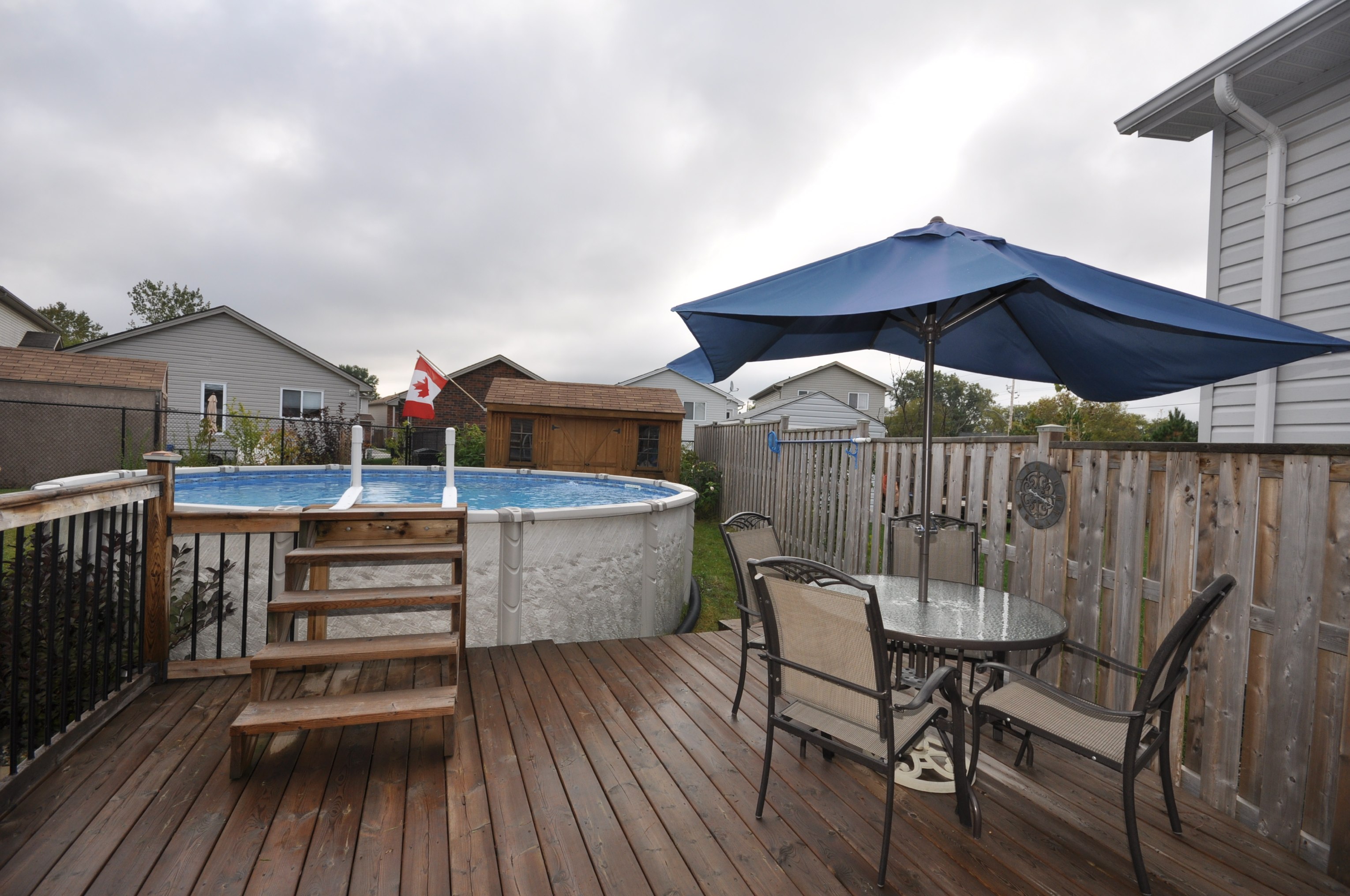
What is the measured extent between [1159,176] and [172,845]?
13.2 meters

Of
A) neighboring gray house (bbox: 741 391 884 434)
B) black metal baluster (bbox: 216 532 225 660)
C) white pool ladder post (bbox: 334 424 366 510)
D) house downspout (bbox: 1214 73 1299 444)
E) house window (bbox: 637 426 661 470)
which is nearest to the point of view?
black metal baluster (bbox: 216 532 225 660)

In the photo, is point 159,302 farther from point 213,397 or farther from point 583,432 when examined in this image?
point 583,432

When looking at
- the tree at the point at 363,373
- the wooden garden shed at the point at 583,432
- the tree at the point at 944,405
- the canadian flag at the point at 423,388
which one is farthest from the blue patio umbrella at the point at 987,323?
the tree at the point at 363,373

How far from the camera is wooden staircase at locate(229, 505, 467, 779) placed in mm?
2205

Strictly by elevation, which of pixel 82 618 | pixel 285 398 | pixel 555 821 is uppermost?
pixel 285 398

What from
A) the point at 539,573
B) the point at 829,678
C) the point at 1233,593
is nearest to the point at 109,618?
the point at 539,573

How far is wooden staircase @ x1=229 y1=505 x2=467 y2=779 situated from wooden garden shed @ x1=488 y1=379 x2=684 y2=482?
930 centimetres

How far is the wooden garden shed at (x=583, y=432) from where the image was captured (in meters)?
12.7

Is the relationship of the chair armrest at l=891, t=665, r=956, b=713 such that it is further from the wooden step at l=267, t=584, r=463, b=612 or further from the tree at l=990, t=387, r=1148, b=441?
the tree at l=990, t=387, r=1148, b=441

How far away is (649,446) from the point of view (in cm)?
1316

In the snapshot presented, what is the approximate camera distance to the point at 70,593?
2.27 m

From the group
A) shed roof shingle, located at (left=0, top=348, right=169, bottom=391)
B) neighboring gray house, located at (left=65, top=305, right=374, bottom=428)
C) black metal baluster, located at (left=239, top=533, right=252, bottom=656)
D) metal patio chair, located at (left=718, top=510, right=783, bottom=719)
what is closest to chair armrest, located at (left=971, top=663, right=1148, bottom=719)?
metal patio chair, located at (left=718, top=510, right=783, bottom=719)

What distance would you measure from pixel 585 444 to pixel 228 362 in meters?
A: 13.0

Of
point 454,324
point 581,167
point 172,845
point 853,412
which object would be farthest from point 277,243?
point 853,412
